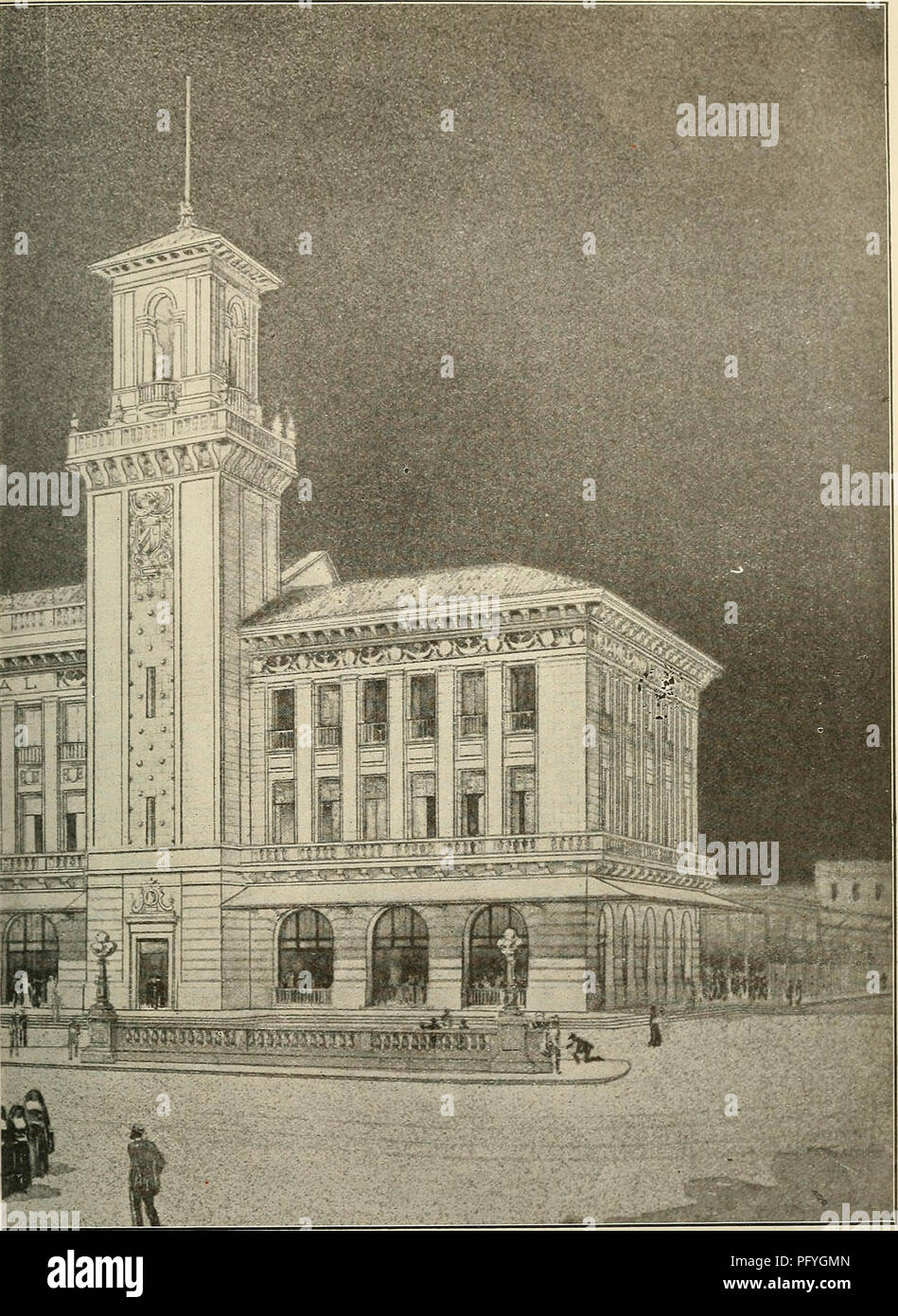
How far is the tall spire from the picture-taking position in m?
12.7

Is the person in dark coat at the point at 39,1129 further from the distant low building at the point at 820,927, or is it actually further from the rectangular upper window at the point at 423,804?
the distant low building at the point at 820,927

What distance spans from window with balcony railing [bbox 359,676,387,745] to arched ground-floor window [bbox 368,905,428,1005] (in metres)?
1.46

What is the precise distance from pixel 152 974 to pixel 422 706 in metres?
3.20

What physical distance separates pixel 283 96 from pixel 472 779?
5.97 meters

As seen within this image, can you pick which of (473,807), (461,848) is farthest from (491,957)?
(473,807)

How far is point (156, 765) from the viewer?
42.0 ft

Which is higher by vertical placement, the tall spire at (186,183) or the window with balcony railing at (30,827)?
the tall spire at (186,183)

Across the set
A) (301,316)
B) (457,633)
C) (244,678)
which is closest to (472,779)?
(457,633)

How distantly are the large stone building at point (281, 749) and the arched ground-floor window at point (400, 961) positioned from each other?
2 cm

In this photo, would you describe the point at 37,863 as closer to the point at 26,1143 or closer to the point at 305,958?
the point at 26,1143

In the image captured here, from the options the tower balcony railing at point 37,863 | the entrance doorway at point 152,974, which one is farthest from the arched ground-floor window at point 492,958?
the tower balcony railing at point 37,863

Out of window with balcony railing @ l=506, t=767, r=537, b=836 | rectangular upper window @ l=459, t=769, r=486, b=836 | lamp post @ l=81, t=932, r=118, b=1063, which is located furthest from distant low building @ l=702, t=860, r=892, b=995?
lamp post @ l=81, t=932, r=118, b=1063

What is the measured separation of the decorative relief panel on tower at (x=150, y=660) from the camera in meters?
12.8

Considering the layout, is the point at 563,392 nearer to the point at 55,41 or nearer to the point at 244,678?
the point at 244,678
